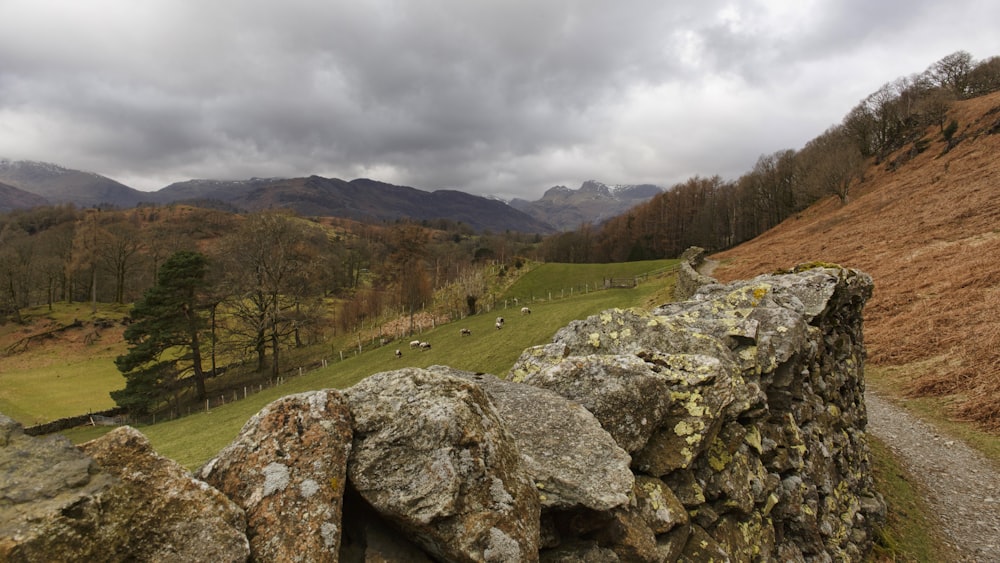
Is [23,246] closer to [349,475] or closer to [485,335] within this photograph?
[485,335]

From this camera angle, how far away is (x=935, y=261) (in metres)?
31.8

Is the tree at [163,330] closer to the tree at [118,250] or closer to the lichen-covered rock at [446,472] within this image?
the lichen-covered rock at [446,472]

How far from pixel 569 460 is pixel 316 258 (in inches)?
2286

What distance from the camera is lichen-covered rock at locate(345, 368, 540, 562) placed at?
156 inches

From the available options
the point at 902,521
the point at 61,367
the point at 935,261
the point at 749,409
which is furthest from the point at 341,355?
the point at 935,261

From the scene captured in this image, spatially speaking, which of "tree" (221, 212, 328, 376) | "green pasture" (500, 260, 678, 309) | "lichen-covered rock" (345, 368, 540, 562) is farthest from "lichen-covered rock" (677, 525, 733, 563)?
"green pasture" (500, 260, 678, 309)

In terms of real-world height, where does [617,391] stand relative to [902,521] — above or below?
above

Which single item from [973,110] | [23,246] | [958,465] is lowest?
[958,465]

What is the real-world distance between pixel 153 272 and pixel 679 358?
10177cm

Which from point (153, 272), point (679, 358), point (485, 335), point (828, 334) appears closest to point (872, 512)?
point (828, 334)

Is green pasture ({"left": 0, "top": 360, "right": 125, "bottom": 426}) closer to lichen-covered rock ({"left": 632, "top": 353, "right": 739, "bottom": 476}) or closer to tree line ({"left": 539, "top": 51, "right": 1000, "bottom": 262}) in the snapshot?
lichen-covered rock ({"left": 632, "top": 353, "right": 739, "bottom": 476})

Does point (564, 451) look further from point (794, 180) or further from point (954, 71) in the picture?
point (954, 71)

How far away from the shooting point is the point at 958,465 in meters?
14.5

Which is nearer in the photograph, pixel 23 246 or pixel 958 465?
pixel 958 465
